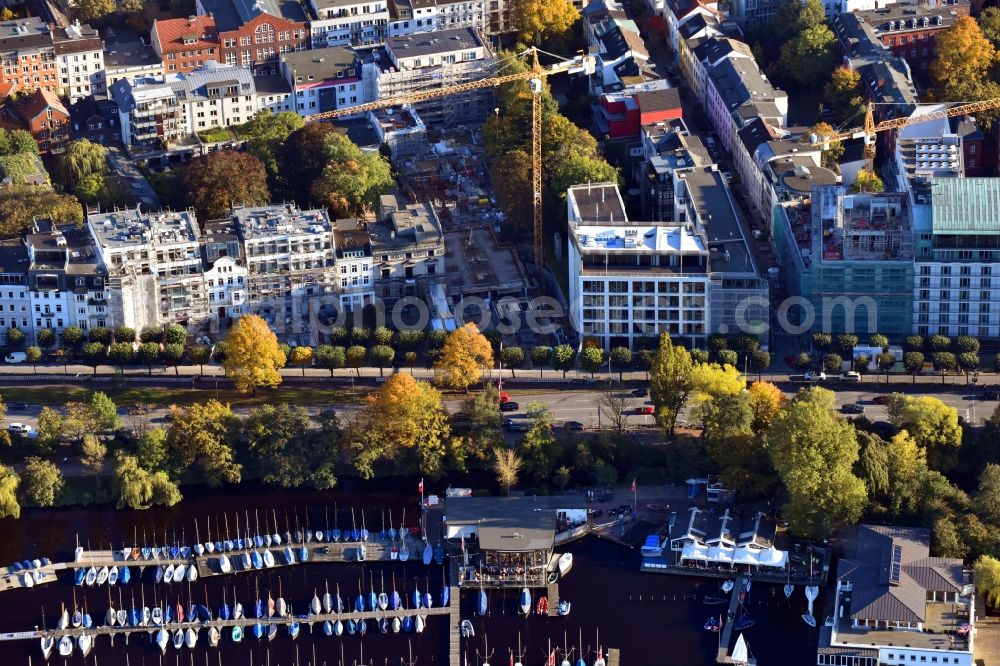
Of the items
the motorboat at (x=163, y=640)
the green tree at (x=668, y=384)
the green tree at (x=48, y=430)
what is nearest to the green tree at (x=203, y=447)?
the green tree at (x=48, y=430)

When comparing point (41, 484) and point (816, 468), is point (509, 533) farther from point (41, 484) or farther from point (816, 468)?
point (41, 484)

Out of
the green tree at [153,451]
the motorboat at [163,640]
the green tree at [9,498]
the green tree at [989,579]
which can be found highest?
the green tree at [153,451]

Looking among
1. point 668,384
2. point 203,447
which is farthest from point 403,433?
point 668,384

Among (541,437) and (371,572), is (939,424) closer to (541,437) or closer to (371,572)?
(541,437)

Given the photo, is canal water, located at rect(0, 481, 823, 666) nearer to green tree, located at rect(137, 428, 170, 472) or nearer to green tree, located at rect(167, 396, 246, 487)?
green tree, located at rect(167, 396, 246, 487)

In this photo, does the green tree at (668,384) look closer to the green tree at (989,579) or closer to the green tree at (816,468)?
the green tree at (816,468)

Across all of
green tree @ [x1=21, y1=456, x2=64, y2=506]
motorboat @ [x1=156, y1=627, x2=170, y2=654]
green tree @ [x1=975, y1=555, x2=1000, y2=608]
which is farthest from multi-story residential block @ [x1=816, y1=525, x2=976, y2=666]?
green tree @ [x1=21, y1=456, x2=64, y2=506]

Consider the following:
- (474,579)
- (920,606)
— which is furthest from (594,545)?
(920,606)
